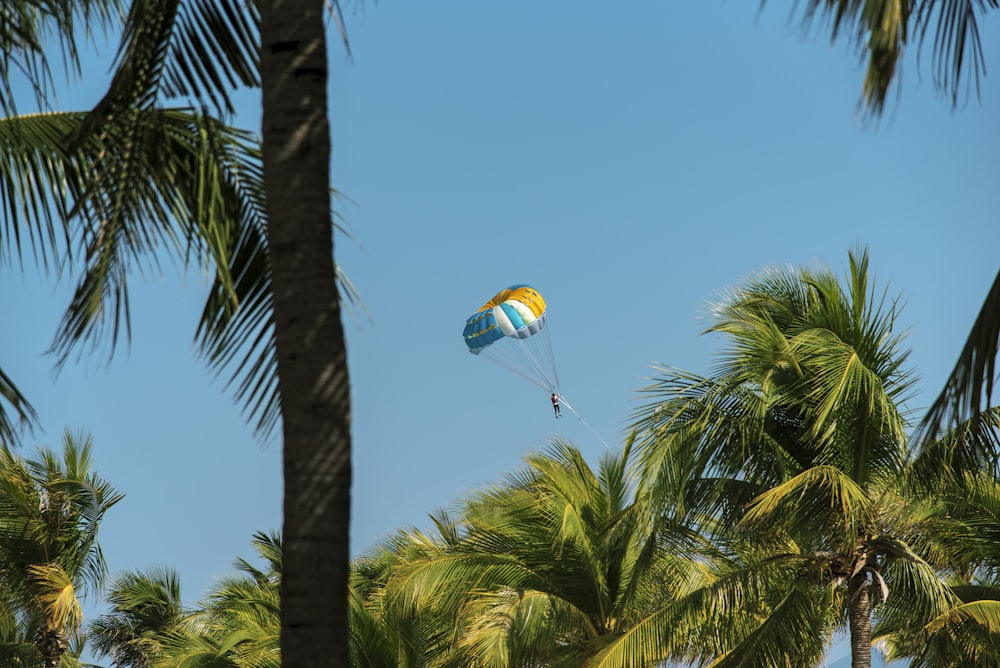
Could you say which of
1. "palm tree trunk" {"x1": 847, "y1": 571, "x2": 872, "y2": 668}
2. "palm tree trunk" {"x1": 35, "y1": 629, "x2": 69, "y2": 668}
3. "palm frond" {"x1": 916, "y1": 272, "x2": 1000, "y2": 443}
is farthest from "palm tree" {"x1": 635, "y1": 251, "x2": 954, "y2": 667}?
"palm tree trunk" {"x1": 35, "y1": 629, "x2": 69, "y2": 668}

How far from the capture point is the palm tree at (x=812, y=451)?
502 inches

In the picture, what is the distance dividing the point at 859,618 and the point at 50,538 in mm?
13263

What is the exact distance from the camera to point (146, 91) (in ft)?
22.3

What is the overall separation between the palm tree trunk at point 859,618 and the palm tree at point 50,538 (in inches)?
474

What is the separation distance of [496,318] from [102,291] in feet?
97.6

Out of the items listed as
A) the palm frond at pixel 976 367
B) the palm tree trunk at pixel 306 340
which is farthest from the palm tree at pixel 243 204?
the palm frond at pixel 976 367

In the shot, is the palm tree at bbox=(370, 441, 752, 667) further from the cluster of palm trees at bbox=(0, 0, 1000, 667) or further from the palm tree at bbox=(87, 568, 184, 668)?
the palm tree at bbox=(87, 568, 184, 668)

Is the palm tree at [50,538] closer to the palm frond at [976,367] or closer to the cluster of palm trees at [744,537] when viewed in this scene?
the cluster of palm trees at [744,537]

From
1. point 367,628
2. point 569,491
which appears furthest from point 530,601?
point 367,628

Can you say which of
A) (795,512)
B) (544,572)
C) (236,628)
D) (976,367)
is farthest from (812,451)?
(236,628)

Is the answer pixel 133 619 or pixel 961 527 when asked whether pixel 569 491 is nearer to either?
pixel 961 527

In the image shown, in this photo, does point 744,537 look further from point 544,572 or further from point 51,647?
point 51,647

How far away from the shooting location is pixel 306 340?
4.75 metres

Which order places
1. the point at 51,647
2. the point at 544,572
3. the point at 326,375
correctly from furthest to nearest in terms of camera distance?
1. the point at 51,647
2. the point at 544,572
3. the point at 326,375
